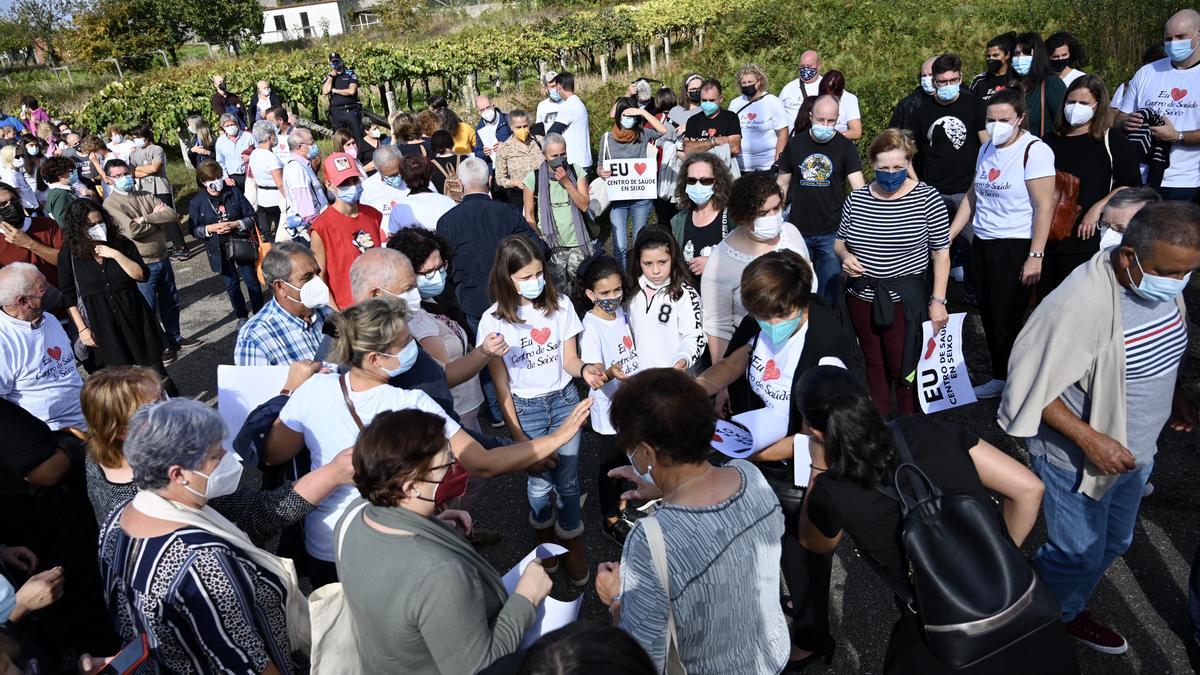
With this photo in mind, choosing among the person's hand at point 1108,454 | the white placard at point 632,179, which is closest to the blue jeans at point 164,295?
the white placard at point 632,179

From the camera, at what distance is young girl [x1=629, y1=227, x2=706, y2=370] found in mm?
4285

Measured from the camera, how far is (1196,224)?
2891 mm

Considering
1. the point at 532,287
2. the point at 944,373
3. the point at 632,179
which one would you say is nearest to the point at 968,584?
the point at 532,287

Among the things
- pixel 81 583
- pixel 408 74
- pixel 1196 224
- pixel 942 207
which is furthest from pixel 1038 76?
pixel 408 74

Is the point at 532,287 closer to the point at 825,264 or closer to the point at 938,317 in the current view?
the point at 938,317

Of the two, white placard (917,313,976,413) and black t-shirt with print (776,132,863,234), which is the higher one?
black t-shirt with print (776,132,863,234)

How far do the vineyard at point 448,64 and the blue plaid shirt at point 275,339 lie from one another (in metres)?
18.2

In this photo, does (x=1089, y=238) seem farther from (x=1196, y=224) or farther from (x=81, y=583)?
(x=81, y=583)

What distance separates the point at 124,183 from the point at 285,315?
204 inches

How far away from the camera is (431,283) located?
4.67 meters

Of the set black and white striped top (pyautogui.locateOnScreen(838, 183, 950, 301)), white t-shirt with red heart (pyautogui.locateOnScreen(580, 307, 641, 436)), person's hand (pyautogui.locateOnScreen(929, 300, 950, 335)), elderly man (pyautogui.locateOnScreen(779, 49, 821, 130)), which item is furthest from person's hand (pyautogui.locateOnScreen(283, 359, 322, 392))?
elderly man (pyautogui.locateOnScreen(779, 49, 821, 130))

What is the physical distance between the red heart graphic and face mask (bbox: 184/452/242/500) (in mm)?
2221

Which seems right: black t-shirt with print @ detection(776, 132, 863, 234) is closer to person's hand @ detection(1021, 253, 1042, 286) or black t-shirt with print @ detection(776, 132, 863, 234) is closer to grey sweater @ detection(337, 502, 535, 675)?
person's hand @ detection(1021, 253, 1042, 286)

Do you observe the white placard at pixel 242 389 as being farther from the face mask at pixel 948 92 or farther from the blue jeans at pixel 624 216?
the face mask at pixel 948 92
